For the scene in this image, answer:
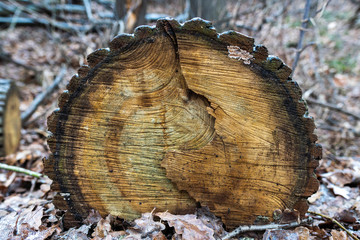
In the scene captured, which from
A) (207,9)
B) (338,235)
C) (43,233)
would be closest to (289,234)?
(338,235)

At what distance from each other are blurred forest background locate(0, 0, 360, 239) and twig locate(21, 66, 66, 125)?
2 centimetres

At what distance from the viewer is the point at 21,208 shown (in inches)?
93.8

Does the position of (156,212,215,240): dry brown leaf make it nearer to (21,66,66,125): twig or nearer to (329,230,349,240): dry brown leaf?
(329,230,349,240): dry brown leaf

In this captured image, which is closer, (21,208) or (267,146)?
(267,146)

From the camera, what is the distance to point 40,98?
5098 mm

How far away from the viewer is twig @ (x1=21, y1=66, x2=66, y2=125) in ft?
15.2

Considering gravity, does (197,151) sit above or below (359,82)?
below

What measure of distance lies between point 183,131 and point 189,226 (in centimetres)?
61

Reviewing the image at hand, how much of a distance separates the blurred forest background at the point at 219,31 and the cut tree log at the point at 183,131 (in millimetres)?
242

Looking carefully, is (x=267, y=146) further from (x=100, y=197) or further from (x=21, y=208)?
(x=21, y=208)

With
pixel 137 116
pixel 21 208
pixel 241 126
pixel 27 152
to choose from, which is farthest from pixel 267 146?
pixel 27 152

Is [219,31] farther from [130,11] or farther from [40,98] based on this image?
[40,98]

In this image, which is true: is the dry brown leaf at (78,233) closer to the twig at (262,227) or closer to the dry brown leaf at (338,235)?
the twig at (262,227)

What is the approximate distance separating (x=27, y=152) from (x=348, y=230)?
11.7 feet
